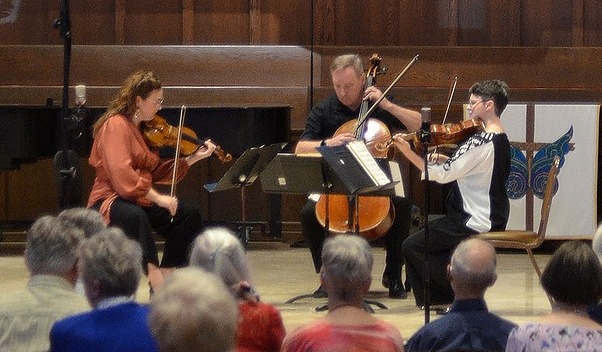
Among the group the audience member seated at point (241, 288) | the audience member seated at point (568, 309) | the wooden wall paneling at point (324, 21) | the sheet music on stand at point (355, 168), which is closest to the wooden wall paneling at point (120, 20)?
the wooden wall paneling at point (324, 21)

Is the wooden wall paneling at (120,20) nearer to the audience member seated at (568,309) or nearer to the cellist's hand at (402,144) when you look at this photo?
the cellist's hand at (402,144)

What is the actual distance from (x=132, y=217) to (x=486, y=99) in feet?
6.40

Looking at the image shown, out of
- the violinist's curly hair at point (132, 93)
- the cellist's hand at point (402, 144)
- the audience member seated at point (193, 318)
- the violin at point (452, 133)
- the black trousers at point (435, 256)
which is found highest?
the violinist's curly hair at point (132, 93)

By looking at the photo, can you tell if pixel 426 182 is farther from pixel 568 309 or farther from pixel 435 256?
pixel 568 309

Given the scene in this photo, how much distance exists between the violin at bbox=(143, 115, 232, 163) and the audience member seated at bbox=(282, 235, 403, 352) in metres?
3.24

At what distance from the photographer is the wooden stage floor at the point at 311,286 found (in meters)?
6.16

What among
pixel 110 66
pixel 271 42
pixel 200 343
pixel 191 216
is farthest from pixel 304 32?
pixel 200 343

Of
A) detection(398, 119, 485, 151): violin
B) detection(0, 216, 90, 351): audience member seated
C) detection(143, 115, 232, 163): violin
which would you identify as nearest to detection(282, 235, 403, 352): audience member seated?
detection(0, 216, 90, 351): audience member seated

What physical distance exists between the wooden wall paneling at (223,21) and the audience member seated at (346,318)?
628 centimetres

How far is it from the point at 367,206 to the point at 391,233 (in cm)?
43

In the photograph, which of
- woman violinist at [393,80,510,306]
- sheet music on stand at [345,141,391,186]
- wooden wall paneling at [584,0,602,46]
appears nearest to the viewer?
sheet music on stand at [345,141,391,186]

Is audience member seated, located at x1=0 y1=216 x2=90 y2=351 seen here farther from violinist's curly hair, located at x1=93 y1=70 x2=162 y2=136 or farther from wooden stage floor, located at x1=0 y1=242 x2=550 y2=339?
violinist's curly hair, located at x1=93 y1=70 x2=162 y2=136

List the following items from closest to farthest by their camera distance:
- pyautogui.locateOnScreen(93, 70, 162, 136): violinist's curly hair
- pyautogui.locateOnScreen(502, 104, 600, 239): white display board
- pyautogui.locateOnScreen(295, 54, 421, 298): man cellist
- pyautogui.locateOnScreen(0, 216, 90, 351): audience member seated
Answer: pyautogui.locateOnScreen(0, 216, 90, 351): audience member seated, pyautogui.locateOnScreen(93, 70, 162, 136): violinist's curly hair, pyautogui.locateOnScreen(295, 54, 421, 298): man cellist, pyautogui.locateOnScreen(502, 104, 600, 239): white display board

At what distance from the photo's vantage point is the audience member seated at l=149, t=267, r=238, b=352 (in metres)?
2.28
